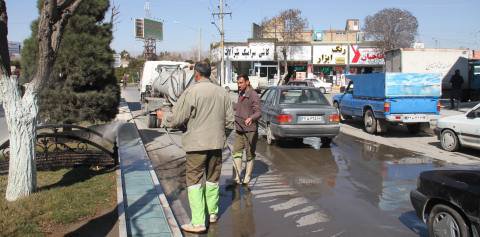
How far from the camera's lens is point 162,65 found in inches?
796

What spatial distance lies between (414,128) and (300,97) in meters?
4.94

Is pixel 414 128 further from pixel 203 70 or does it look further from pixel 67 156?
pixel 203 70

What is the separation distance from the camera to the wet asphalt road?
575cm

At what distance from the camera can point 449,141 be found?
11445 mm

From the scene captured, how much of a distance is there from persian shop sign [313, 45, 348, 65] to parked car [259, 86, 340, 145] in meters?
40.2

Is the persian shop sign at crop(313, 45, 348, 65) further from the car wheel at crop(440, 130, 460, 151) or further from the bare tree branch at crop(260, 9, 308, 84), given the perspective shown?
the car wheel at crop(440, 130, 460, 151)

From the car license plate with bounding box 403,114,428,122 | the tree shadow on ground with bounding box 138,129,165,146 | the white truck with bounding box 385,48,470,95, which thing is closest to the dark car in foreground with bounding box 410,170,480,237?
the car license plate with bounding box 403,114,428,122

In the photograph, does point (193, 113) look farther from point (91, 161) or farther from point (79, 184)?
point (91, 161)

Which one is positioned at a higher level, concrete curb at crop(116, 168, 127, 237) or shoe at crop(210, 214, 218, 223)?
concrete curb at crop(116, 168, 127, 237)

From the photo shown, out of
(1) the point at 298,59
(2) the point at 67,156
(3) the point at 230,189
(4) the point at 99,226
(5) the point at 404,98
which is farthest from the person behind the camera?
(1) the point at 298,59

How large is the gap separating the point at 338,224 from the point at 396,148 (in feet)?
22.8

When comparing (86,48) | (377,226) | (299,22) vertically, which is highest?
(299,22)

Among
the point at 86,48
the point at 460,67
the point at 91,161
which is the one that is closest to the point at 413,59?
the point at 460,67

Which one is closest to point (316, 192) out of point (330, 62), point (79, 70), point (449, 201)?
point (449, 201)
